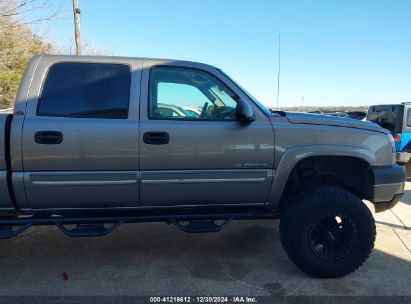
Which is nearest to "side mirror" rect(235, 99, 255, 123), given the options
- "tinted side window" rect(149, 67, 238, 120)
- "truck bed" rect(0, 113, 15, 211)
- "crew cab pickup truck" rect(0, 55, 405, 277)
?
"crew cab pickup truck" rect(0, 55, 405, 277)

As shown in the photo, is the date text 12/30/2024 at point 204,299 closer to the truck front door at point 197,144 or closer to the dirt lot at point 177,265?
the dirt lot at point 177,265

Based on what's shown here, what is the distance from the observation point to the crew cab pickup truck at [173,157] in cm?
303

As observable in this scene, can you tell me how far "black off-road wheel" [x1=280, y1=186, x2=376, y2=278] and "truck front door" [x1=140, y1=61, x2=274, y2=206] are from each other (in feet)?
1.23

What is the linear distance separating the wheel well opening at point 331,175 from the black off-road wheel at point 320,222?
0.26 m

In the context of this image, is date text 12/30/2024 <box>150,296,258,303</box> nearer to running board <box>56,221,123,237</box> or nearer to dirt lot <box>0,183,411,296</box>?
dirt lot <box>0,183,411,296</box>

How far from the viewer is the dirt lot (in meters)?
3.16

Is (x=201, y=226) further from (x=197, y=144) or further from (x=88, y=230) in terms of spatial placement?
(x=88, y=230)

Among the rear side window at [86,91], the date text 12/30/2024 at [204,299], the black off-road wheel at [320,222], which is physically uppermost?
the rear side window at [86,91]

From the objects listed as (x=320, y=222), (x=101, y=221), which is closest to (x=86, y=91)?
(x=101, y=221)

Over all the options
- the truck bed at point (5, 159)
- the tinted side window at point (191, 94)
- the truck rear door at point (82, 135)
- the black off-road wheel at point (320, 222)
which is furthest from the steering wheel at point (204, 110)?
the truck bed at point (5, 159)

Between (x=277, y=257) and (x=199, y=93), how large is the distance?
1.95 meters

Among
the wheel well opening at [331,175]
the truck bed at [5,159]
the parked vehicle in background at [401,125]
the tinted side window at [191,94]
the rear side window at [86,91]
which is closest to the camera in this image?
the truck bed at [5,159]

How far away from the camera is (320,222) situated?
11.1 feet

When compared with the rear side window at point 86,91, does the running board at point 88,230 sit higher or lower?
lower
